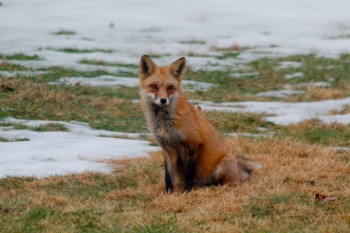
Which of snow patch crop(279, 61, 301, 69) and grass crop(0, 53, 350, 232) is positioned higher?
grass crop(0, 53, 350, 232)

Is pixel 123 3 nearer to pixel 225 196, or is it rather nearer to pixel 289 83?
pixel 289 83

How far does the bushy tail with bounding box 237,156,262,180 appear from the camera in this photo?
357 inches

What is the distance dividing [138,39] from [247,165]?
56.3 ft

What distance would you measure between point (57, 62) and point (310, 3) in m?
23.3

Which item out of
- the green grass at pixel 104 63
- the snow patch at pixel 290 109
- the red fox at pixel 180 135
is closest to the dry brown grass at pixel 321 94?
the snow patch at pixel 290 109

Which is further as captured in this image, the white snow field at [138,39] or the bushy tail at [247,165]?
the white snow field at [138,39]

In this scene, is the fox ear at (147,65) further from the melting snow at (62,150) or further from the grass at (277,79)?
the grass at (277,79)

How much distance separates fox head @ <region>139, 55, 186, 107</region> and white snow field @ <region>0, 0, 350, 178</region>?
A: 171cm

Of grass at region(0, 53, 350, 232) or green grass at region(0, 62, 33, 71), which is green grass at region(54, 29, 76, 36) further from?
grass at region(0, 53, 350, 232)

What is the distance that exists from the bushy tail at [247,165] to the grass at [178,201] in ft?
0.37

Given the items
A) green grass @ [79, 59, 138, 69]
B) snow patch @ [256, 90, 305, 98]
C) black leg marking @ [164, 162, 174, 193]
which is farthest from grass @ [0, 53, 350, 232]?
green grass @ [79, 59, 138, 69]

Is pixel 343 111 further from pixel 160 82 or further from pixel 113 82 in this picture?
pixel 160 82

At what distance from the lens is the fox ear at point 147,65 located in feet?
28.2

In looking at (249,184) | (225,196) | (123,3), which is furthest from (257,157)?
(123,3)
